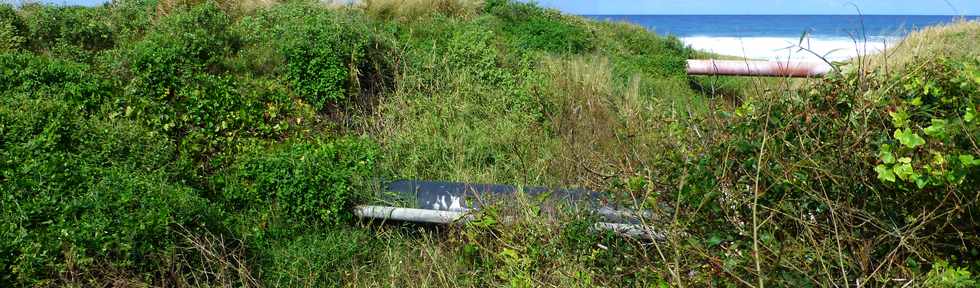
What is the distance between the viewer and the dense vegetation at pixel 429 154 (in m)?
3.50

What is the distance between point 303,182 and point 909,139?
14.3ft

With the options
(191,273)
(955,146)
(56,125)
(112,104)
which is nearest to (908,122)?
(955,146)

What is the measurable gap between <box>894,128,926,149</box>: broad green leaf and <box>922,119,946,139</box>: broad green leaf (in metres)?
0.04

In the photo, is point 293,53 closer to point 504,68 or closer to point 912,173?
point 504,68

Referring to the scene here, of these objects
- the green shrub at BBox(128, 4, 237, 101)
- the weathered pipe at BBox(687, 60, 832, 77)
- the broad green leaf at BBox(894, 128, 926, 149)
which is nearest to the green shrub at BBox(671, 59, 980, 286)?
the broad green leaf at BBox(894, 128, 926, 149)

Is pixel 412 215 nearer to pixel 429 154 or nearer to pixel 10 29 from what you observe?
pixel 429 154

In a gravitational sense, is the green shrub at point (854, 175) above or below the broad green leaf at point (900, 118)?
below

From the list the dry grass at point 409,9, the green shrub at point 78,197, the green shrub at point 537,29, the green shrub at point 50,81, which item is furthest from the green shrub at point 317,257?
the dry grass at point 409,9

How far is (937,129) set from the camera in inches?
121

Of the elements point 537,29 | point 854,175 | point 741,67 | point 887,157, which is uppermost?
point 537,29

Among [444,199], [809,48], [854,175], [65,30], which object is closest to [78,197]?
[444,199]

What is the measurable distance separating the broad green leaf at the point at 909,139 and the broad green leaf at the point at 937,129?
0.14 feet

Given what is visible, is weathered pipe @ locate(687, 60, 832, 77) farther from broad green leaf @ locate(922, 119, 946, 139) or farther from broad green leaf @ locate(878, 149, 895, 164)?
broad green leaf @ locate(922, 119, 946, 139)

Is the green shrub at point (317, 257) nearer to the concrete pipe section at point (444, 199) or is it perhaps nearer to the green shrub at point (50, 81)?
the concrete pipe section at point (444, 199)
